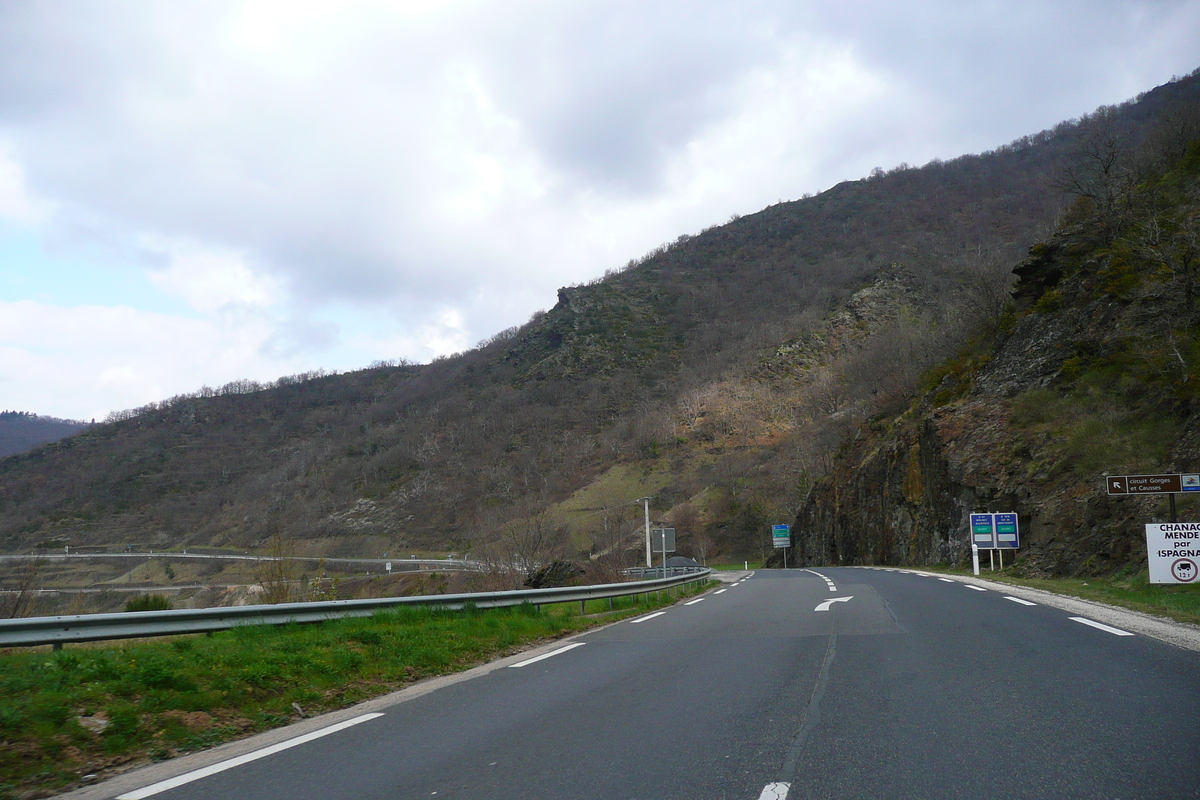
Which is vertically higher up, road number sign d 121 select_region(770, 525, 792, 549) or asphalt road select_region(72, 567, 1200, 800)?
asphalt road select_region(72, 567, 1200, 800)

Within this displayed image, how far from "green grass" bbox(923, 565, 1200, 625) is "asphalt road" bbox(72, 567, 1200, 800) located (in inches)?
150

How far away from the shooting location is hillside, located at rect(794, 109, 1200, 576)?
Answer: 24844mm

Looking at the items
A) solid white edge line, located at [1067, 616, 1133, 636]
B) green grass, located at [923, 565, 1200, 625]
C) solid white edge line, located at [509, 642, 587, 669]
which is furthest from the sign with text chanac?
solid white edge line, located at [509, 642, 587, 669]

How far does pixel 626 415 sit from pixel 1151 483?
5281 inches

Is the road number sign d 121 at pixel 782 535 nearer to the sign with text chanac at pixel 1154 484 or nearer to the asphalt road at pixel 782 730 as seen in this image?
the sign with text chanac at pixel 1154 484

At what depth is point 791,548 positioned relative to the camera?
76188mm

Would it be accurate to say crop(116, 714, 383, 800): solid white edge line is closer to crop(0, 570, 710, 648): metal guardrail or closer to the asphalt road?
the asphalt road

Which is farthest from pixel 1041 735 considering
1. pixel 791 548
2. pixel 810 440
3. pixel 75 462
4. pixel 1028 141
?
pixel 1028 141

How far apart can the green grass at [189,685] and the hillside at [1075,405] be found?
19.9 meters

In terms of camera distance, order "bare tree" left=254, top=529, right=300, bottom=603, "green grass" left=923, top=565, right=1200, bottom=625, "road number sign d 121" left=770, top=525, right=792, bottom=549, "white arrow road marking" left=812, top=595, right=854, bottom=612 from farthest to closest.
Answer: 1. "road number sign d 121" left=770, top=525, right=792, bottom=549
2. "bare tree" left=254, top=529, right=300, bottom=603
3. "white arrow road marking" left=812, top=595, right=854, bottom=612
4. "green grass" left=923, top=565, right=1200, bottom=625

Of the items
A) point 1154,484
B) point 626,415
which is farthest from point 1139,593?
point 626,415

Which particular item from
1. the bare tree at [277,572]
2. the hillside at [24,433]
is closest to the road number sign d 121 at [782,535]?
the bare tree at [277,572]

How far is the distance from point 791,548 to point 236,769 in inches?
2975

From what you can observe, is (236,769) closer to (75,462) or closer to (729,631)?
(729,631)
